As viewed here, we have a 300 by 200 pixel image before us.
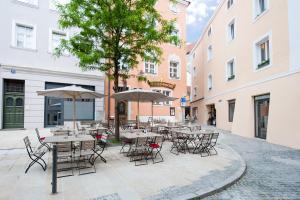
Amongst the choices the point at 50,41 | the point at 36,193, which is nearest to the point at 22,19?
the point at 50,41

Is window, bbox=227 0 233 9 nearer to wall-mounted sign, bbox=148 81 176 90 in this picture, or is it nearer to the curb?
wall-mounted sign, bbox=148 81 176 90

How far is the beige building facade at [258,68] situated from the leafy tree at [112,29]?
545cm

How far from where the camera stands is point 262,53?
11656 mm

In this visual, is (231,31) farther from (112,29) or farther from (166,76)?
(112,29)

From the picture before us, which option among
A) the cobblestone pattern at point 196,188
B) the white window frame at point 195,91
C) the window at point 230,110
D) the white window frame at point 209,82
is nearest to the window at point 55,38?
the cobblestone pattern at point 196,188

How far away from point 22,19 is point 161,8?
1325 centimetres

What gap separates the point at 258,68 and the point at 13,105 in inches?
646

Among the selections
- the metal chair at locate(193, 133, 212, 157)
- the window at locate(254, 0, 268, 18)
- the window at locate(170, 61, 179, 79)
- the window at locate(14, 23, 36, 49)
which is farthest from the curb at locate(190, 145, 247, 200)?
the window at locate(170, 61, 179, 79)

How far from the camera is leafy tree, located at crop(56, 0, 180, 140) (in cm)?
824

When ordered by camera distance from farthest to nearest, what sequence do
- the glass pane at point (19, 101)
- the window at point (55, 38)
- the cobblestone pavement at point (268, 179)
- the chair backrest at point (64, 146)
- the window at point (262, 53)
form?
the window at point (55, 38) → the glass pane at point (19, 101) → the window at point (262, 53) → the chair backrest at point (64, 146) → the cobblestone pavement at point (268, 179)

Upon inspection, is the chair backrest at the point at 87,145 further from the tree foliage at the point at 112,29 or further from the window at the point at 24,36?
the window at the point at 24,36

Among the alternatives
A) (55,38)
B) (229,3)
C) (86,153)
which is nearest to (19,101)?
(55,38)

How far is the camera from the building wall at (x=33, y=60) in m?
12.9

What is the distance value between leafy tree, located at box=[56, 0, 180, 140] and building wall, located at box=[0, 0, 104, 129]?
6.34m
